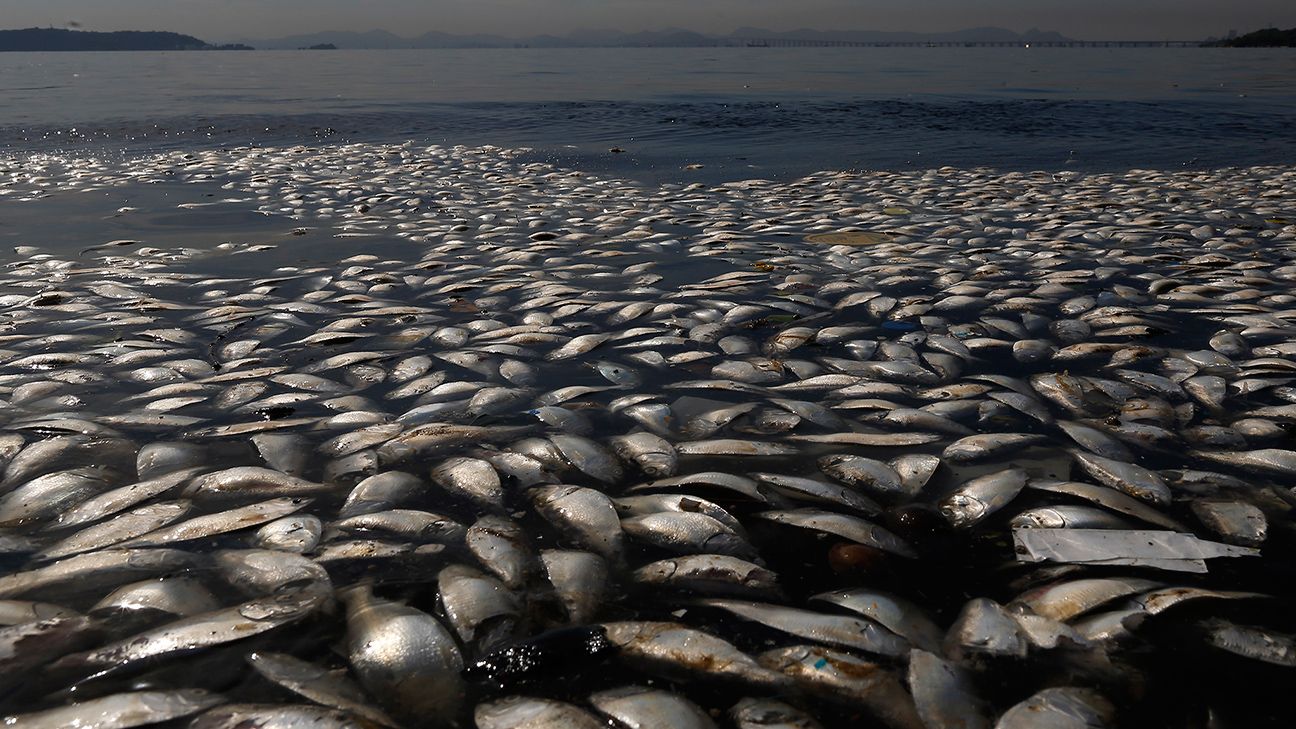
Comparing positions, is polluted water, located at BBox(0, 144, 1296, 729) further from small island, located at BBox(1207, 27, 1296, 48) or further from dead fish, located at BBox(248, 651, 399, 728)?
small island, located at BBox(1207, 27, 1296, 48)

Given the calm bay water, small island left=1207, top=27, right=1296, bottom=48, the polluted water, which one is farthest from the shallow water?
small island left=1207, top=27, right=1296, bottom=48


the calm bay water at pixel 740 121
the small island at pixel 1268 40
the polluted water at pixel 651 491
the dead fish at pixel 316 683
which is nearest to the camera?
the dead fish at pixel 316 683

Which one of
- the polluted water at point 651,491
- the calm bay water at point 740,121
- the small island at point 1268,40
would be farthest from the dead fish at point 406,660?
the small island at point 1268,40

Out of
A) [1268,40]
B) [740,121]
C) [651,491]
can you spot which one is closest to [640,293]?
[651,491]

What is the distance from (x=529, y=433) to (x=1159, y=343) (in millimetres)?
3793

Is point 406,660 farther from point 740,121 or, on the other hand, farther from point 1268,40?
point 1268,40

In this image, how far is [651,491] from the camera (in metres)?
3.37

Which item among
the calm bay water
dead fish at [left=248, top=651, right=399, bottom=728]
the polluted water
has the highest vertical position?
the calm bay water

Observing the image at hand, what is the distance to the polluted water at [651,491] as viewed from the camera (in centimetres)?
232

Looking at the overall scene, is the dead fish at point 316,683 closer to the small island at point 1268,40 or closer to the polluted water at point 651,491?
the polluted water at point 651,491

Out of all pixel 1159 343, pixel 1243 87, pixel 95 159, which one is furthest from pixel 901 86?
pixel 1159 343

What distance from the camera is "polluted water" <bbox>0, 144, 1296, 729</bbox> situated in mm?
2318

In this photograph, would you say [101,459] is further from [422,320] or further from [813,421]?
[813,421]

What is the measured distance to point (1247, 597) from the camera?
2682mm
